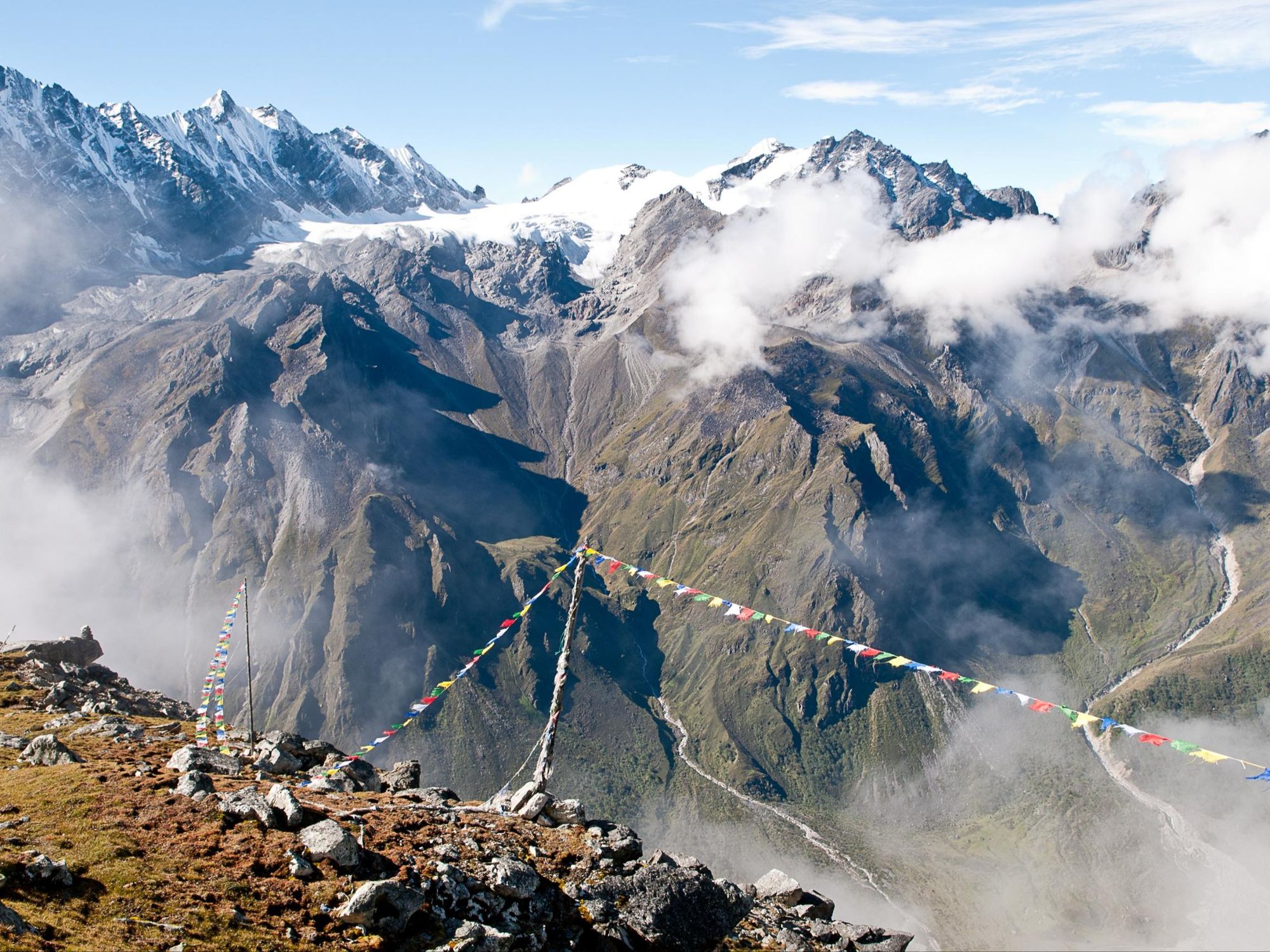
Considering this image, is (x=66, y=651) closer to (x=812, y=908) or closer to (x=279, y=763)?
(x=279, y=763)

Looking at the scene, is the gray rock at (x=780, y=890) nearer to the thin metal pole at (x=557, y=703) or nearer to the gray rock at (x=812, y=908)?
the gray rock at (x=812, y=908)

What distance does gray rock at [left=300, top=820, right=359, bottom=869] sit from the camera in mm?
28781

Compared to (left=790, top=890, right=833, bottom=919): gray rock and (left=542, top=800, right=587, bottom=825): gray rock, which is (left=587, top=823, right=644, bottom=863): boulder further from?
(left=790, top=890, right=833, bottom=919): gray rock

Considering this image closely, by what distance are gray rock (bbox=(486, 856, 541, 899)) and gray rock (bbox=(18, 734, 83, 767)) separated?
2045cm

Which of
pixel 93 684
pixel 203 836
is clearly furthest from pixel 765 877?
pixel 93 684

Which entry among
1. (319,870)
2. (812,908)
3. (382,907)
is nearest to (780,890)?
(812,908)

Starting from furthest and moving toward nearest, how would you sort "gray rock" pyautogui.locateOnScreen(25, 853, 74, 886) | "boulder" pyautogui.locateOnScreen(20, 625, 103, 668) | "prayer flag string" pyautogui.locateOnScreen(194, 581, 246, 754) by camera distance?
1. "boulder" pyautogui.locateOnScreen(20, 625, 103, 668)
2. "prayer flag string" pyautogui.locateOnScreen(194, 581, 246, 754)
3. "gray rock" pyautogui.locateOnScreen(25, 853, 74, 886)

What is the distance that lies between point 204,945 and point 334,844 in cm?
497

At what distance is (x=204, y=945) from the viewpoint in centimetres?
2445

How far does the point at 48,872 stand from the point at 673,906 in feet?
69.0

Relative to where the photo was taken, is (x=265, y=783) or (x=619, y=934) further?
(x=265, y=783)

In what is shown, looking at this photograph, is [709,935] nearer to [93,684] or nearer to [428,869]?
[428,869]

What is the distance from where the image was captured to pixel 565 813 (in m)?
39.2

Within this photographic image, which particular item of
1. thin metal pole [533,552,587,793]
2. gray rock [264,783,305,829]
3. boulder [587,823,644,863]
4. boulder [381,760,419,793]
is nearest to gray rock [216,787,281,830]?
gray rock [264,783,305,829]
